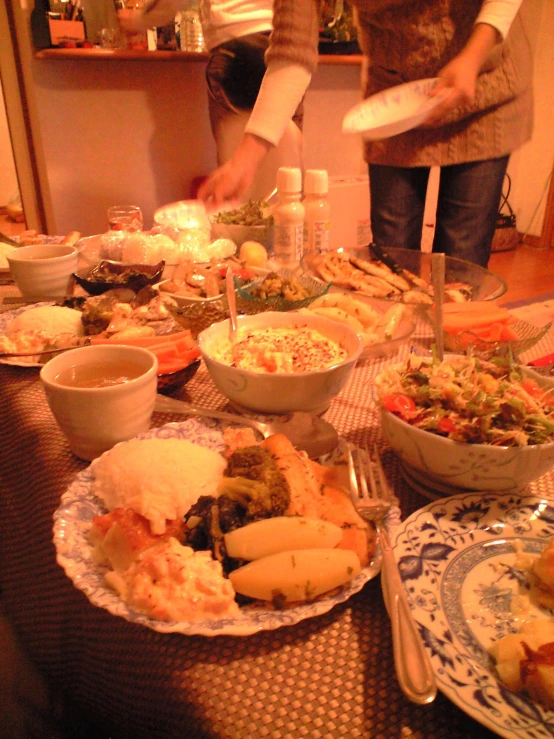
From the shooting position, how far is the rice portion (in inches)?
25.0

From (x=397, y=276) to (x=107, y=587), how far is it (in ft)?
3.77

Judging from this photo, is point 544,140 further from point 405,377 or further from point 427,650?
point 427,650

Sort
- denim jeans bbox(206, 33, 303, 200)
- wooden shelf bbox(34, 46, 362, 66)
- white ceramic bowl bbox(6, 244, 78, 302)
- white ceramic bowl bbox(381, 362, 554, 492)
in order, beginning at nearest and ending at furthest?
white ceramic bowl bbox(381, 362, 554, 492)
white ceramic bowl bbox(6, 244, 78, 302)
denim jeans bbox(206, 33, 303, 200)
wooden shelf bbox(34, 46, 362, 66)

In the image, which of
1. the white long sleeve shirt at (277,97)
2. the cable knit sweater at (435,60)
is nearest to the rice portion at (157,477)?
the white long sleeve shirt at (277,97)

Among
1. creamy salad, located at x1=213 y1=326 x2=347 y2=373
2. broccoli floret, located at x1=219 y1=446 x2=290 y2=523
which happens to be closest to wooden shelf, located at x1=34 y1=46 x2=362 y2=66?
creamy salad, located at x1=213 y1=326 x2=347 y2=373

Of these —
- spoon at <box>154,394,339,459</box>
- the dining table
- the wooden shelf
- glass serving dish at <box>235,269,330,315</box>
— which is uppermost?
the wooden shelf

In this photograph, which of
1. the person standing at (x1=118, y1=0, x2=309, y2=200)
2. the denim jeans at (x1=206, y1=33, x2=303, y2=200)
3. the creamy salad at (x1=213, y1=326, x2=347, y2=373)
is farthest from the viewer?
the denim jeans at (x1=206, y1=33, x2=303, y2=200)

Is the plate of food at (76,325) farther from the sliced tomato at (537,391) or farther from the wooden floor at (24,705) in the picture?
the sliced tomato at (537,391)

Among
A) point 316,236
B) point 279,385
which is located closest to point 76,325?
point 279,385

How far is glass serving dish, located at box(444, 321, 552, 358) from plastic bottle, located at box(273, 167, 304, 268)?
0.58 m

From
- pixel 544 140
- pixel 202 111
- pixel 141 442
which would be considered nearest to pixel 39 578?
pixel 141 442

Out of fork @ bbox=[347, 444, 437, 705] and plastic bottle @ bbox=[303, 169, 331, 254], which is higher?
plastic bottle @ bbox=[303, 169, 331, 254]

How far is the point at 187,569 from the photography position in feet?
1.79

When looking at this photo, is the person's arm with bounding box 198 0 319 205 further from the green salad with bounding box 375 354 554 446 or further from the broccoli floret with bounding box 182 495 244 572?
the broccoli floret with bounding box 182 495 244 572
